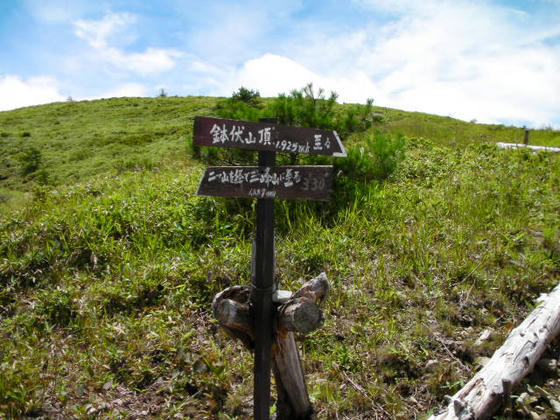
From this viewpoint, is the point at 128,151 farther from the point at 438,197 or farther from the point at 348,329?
the point at 348,329

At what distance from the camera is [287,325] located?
2.22 m

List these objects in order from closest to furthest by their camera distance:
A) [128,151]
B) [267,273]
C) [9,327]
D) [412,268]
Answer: [267,273] < [9,327] < [412,268] < [128,151]

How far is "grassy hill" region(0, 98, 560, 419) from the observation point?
2.87 metres

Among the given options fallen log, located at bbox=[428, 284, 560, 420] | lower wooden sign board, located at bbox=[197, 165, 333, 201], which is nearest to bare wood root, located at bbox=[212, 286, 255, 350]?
lower wooden sign board, located at bbox=[197, 165, 333, 201]

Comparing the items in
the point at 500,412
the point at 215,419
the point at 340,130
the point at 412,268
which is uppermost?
the point at 340,130

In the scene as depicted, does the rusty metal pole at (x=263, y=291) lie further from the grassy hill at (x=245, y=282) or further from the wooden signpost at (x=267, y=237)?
the grassy hill at (x=245, y=282)

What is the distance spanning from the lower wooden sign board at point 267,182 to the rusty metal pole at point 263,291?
0.28 feet

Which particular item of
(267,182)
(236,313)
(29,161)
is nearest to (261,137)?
(267,182)

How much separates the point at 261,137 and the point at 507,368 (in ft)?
7.68

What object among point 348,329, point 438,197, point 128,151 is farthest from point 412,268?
point 128,151

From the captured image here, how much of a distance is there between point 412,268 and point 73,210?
4.83 m

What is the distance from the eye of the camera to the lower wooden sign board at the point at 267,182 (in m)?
2.07

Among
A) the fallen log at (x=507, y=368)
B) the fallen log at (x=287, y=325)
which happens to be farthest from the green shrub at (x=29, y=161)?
the fallen log at (x=507, y=368)

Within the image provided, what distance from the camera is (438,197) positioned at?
5.95 meters
